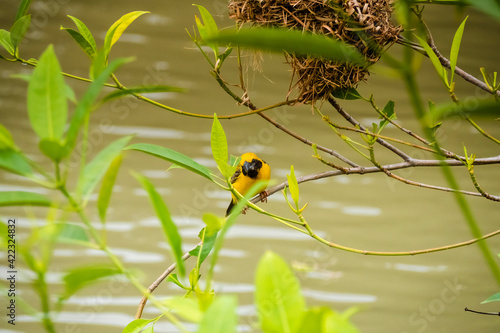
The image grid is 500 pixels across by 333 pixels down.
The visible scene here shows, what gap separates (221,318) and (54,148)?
86mm

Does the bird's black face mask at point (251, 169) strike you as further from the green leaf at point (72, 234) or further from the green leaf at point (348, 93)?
the green leaf at point (72, 234)

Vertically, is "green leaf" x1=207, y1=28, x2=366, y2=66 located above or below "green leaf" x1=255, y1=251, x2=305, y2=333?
above

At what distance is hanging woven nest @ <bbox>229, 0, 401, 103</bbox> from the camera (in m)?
0.77

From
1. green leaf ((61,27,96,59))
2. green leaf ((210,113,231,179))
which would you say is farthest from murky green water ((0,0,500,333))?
green leaf ((210,113,231,179))

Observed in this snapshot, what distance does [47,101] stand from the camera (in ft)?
0.62

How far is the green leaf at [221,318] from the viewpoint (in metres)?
0.16

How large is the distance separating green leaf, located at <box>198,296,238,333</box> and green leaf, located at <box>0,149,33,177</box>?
0.30ft

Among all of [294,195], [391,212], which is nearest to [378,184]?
[391,212]

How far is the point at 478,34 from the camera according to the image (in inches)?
96.2

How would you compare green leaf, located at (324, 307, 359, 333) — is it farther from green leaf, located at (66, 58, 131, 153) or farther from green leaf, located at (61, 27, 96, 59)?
green leaf, located at (61, 27, 96, 59)

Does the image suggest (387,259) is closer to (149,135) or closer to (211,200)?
(211,200)

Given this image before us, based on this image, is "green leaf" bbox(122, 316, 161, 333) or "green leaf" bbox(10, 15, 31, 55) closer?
"green leaf" bbox(122, 316, 161, 333)

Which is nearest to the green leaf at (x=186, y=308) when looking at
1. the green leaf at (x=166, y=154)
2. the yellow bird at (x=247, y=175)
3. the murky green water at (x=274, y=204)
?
the green leaf at (x=166, y=154)

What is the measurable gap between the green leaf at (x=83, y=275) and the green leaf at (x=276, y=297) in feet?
0.19
